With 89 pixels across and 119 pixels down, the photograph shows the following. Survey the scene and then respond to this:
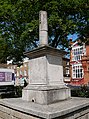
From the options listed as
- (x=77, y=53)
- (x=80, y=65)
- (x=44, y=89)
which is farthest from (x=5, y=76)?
(x=77, y=53)

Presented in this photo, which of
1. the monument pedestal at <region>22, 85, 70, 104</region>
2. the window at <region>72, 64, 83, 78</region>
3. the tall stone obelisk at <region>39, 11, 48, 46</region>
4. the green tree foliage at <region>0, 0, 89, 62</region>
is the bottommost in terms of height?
the monument pedestal at <region>22, 85, 70, 104</region>

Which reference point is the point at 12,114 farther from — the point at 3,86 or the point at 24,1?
the point at 3,86

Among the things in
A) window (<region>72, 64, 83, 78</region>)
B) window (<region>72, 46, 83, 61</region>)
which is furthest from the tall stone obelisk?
window (<region>72, 46, 83, 61</region>)

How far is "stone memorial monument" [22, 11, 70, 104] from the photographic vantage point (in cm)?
754

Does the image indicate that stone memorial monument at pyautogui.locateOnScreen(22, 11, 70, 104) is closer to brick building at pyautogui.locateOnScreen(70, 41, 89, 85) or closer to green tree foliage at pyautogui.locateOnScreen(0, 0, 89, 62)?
green tree foliage at pyautogui.locateOnScreen(0, 0, 89, 62)

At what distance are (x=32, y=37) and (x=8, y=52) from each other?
3.41 m

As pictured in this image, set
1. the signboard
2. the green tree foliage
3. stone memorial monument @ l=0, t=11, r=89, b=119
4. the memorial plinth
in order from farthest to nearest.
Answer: the signboard → the green tree foliage → the memorial plinth → stone memorial monument @ l=0, t=11, r=89, b=119

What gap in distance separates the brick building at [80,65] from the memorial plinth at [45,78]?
3720cm

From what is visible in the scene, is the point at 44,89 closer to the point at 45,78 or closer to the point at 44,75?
the point at 45,78

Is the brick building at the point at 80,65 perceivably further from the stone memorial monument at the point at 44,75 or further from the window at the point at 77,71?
the stone memorial monument at the point at 44,75

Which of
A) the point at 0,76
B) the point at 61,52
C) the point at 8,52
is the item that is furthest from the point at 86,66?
the point at 61,52

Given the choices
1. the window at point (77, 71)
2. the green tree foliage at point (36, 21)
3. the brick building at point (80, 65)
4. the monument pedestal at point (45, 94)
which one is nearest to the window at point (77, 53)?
the brick building at point (80, 65)

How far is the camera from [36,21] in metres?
13.8

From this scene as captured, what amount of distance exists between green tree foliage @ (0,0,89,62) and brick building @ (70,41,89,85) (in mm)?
29015
